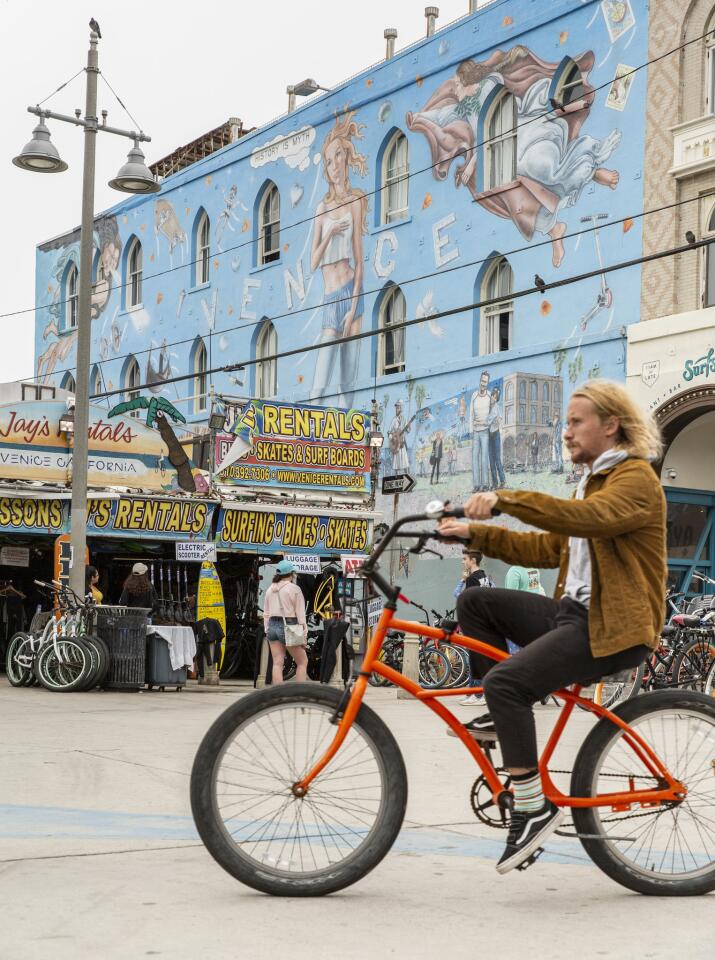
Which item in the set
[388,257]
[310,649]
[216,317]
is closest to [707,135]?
[388,257]

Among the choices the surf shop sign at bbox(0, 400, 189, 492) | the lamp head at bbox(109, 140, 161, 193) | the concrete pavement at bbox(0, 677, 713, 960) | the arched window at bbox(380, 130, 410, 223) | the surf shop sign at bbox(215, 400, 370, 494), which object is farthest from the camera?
the arched window at bbox(380, 130, 410, 223)

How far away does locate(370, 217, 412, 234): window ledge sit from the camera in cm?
2902

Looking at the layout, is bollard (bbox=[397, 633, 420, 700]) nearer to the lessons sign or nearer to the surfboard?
the surfboard

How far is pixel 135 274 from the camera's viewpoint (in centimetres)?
3972

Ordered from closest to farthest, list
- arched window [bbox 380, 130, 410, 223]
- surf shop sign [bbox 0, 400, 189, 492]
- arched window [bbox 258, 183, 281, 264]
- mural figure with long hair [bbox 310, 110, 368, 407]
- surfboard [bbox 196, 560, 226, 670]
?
surf shop sign [bbox 0, 400, 189, 492] → surfboard [bbox 196, 560, 226, 670] → arched window [bbox 380, 130, 410, 223] → mural figure with long hair [bbox 310, 110, 368, 407] → arched window [bbox 258, 183, 281, 264]

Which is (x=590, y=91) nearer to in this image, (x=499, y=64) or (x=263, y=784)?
(x=499, y=64)

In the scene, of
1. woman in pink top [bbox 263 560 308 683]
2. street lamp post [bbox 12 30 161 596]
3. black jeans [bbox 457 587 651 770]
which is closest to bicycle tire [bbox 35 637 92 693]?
street lamp post [bbox 12 30 161 596]

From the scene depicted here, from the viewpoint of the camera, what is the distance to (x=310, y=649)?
70.0ft

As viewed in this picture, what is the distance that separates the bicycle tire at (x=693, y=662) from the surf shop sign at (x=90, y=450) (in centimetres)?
841

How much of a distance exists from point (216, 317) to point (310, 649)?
52.7 feet

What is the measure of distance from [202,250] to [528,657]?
33186 mm

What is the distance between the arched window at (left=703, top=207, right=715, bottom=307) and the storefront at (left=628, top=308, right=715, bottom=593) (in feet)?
1.66

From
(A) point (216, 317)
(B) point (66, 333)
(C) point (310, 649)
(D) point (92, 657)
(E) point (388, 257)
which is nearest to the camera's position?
(D) point (92, 657)

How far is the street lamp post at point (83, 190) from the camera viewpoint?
17859mm
